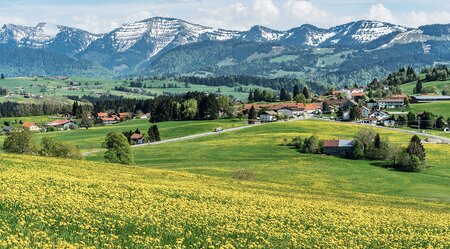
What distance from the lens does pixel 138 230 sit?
768 inches

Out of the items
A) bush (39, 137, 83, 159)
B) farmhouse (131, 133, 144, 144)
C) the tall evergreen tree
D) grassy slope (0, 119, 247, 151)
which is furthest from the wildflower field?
grassy slope (0, 119, 247, 151)

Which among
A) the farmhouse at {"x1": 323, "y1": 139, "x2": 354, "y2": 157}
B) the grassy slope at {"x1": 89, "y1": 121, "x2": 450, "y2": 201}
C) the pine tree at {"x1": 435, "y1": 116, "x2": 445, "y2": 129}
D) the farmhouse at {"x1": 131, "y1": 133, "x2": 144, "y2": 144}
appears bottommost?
the farmhouse at {"x1": 131, "y1": 133, "x2": 144, "y2": 144}

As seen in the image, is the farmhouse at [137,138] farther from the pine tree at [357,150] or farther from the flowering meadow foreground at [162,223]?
the flowering meadow foreground at [162,223]

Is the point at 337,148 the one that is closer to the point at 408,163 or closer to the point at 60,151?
the point at 408,163

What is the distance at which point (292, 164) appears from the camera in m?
104

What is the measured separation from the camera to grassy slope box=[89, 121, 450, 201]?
8319 cm

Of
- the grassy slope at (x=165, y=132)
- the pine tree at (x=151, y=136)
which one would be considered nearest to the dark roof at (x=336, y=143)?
the grassy slope at (x=165, y=132)

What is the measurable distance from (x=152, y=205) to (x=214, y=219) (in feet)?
12.9

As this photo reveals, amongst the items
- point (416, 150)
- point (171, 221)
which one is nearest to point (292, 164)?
point (416, 150)

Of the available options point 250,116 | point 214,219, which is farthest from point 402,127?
point 214,219

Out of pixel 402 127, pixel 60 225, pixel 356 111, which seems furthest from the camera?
pixel 356 111

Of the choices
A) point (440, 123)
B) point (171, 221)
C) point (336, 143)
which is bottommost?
point (336, 143)

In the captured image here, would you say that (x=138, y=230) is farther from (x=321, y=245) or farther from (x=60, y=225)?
(x=321, y=245)

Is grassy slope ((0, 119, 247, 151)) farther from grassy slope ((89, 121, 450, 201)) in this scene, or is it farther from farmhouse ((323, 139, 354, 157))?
farmhouse ((323, 139, 354, 157))
